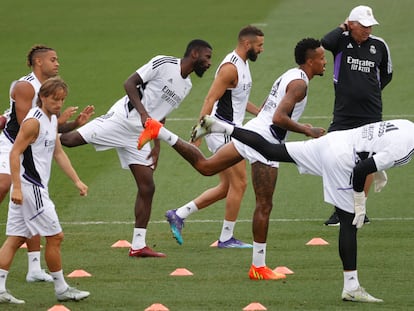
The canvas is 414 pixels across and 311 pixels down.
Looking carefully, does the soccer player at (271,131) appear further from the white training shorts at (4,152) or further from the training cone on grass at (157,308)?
the training cone on grass at (157,308)

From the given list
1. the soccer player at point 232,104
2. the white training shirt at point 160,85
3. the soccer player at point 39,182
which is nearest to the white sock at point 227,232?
the soccer player at point 232,104

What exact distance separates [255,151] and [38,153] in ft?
7.58

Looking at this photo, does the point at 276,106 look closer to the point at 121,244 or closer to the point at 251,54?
the point at 251,54

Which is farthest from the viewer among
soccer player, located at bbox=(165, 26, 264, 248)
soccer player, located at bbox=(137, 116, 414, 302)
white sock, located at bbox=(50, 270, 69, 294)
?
soccer player, located at bbox=(165, 26, 264, 248)

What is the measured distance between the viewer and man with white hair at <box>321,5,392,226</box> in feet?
44.1

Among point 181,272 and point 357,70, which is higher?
point 357,70

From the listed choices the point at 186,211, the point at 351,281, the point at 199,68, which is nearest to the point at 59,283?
the point at 351,281

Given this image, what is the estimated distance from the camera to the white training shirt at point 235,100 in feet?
44.3

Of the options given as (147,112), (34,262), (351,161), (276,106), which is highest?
(276,106)

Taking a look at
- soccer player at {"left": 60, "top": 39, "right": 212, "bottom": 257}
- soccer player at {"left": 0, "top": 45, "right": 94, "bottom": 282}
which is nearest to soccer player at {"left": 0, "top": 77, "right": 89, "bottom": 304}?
soccer player at {"left": 0, "top": 45, "right": 94, "bottom": 282}

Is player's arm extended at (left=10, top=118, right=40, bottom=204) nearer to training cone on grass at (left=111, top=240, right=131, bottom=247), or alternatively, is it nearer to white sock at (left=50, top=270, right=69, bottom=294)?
white sock at (left=50, top=270, right=69, bottom=294)

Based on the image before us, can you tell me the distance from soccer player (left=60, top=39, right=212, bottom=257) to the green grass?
3.00 ft

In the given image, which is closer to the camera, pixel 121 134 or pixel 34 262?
pixel 34 262

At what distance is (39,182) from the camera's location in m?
10.6
